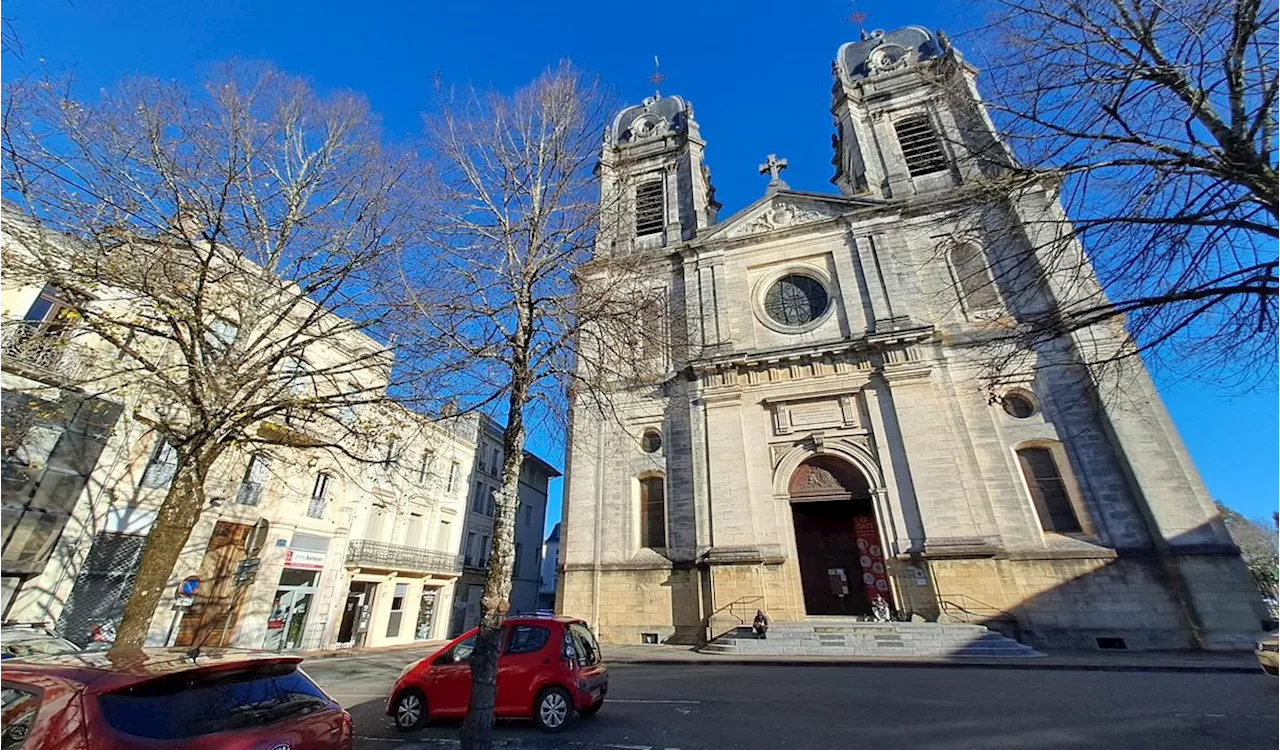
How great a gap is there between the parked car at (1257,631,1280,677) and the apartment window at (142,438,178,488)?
22.0 meters

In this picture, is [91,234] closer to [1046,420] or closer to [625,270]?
[625,270]

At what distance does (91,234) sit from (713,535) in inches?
569

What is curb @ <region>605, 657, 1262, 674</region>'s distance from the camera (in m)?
9.41

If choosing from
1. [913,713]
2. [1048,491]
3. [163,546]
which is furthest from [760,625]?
[163,546]

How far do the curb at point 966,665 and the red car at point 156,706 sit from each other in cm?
963

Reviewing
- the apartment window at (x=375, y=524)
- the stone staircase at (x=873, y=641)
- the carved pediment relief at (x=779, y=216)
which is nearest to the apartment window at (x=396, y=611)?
the apartment window at (x=375, y=524)

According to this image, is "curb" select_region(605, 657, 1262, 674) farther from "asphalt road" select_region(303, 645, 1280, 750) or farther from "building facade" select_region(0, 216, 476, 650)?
"building facade" select_region(0, 216, 476, 650)

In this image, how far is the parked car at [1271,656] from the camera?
26.2 feet

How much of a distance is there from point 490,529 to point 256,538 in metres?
14.7

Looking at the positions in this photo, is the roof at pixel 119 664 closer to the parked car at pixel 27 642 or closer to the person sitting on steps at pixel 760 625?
the parked car at pixel 27 642

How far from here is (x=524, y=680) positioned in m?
6.30

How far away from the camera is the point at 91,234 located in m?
6.21

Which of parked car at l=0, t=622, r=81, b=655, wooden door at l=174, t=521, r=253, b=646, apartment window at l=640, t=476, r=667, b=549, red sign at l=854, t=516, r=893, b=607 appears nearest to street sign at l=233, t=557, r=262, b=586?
wooden door at l=174, t=521, r=253, b=646

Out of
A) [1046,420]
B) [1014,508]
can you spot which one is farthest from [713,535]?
[1046,420]
